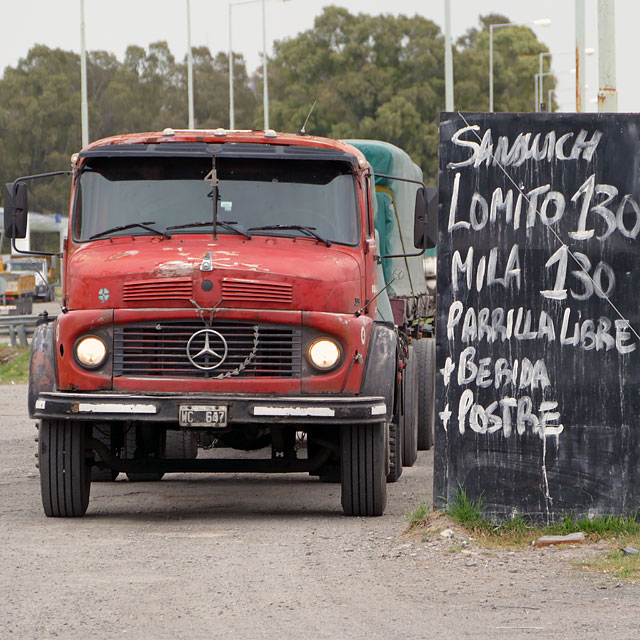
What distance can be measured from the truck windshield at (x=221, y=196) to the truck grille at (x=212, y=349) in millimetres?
880

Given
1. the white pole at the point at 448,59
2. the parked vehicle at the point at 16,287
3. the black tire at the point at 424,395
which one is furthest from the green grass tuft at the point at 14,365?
the parked vehicle at the point at 16,287

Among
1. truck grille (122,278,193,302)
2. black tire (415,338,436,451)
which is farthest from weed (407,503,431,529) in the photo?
black tire (415,338,436,451)

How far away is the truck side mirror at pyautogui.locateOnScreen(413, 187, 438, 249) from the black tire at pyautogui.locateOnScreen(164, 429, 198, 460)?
2.21 m

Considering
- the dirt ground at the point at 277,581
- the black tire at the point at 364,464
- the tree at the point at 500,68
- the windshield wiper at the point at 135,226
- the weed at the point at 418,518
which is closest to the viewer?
the dirt ground at the point at 277,581

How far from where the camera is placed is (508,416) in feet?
27.9

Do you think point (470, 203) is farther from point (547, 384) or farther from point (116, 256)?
point (116, 256)

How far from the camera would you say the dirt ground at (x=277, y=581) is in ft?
21.0

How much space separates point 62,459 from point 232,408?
1.31 metres

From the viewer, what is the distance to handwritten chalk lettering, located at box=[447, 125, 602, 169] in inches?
333

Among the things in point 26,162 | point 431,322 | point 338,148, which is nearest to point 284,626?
point 338,148

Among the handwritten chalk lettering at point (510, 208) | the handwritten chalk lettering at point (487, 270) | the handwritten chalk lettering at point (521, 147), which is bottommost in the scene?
the handwritten chalk lettering at point (487, 270)

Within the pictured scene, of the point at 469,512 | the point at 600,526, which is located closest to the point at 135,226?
the point at 469,512

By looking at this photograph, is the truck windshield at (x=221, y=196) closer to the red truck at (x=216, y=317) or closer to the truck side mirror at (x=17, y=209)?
the red truck at (x=216, y=317)

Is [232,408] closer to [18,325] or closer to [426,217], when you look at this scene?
[426,217]
